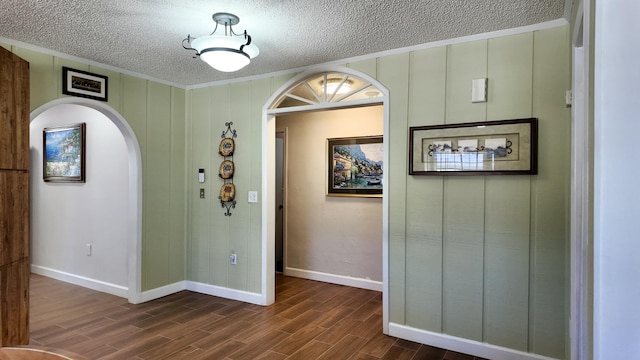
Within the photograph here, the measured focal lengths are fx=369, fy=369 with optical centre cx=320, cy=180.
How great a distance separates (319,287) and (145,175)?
236cm

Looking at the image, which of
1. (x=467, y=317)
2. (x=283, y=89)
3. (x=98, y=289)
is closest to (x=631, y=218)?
(x=467, y=317)

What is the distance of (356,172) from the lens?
4.58 meters

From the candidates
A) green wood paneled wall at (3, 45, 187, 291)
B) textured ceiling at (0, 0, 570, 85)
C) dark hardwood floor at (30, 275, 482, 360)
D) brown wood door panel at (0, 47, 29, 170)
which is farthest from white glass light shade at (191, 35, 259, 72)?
dark hardwood floor at (30, 275, 482, 360)

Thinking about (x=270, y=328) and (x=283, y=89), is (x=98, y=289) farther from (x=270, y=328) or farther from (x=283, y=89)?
(x=283, y=89)

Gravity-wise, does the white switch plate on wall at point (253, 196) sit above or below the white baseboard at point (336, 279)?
above

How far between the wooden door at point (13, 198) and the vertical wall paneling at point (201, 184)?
1741mm

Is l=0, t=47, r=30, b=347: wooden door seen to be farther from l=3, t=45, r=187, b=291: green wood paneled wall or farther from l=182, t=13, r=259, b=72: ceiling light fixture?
l=182, t=13, r=259, b=72: ceiling light fixture

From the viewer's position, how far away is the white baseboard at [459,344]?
8.55 ft

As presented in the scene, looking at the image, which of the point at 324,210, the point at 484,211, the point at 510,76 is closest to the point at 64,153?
the point at 324,210

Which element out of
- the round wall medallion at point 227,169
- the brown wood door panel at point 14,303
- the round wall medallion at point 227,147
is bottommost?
the brown wood door panel at point 14,303

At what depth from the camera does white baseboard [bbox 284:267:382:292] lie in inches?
173

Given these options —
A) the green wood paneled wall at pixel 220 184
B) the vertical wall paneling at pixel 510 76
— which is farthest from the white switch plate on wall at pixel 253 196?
the vertical wall paneling at pixel 510 76

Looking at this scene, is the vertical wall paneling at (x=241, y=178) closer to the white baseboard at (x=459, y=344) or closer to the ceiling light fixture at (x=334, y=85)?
the ceiling light fixture at (x=334, y=85)

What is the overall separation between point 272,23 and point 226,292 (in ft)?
9.29
